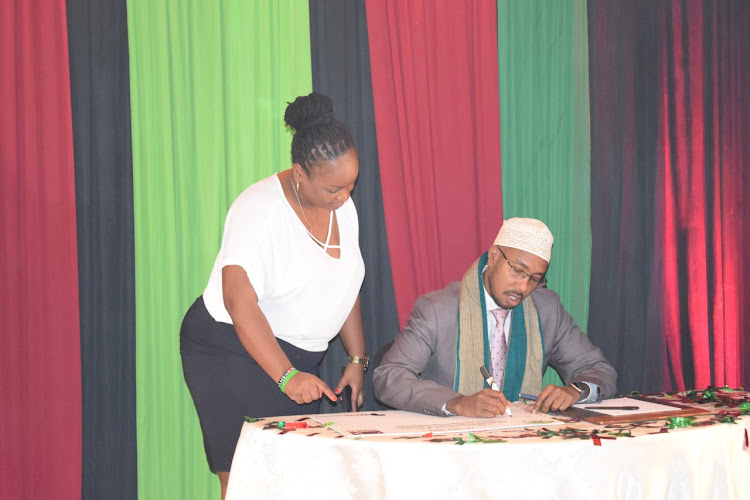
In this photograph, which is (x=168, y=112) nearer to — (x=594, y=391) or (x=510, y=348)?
(x=510, y=348)

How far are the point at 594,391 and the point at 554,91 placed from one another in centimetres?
206

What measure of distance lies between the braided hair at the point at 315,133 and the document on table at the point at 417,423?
2.75ft

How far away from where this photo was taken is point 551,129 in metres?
4.08

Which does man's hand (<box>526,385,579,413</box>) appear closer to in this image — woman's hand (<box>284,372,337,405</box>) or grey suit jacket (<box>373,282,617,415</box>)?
grey suit jacket (<box>373,282,617,415</box>)

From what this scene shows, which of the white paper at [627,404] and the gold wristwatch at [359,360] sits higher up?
the gold wristwatch at [359,360]

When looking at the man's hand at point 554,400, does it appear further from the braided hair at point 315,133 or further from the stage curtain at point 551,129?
the stage curtain at point 551,129

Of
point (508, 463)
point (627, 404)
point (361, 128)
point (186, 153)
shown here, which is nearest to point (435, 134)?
point (361, 128)

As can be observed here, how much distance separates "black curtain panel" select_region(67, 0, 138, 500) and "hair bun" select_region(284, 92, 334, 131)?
1.29 metres

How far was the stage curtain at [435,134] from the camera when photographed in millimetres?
3766

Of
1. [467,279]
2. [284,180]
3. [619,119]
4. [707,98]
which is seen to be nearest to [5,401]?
[284,180]

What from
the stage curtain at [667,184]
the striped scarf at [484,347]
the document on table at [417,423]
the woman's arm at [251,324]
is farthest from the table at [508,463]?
the stage curtain at [667,184]

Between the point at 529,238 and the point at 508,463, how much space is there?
1140 mm

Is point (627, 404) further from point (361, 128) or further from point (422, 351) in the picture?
point (361, 128)

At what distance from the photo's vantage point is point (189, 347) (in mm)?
2594
